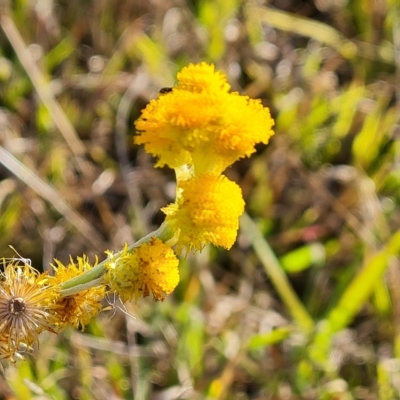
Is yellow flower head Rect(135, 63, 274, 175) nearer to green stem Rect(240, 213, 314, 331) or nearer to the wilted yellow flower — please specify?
the wilted yellow flower

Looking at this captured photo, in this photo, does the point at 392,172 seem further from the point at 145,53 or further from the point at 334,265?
the point at 145,53

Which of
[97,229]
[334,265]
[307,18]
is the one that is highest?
[307,18]

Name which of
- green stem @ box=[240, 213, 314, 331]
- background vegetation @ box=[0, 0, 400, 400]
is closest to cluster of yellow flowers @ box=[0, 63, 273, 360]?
background vegetation @ box=[0, 0, 400, 400]

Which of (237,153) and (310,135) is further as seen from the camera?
(310,135)

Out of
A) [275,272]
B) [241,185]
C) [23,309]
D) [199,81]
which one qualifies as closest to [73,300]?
[23,309]

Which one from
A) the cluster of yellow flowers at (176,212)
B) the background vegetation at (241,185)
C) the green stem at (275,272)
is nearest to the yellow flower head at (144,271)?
the cluster of yellow flowers at (176,212)

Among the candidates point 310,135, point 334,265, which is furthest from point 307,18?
point 334,265

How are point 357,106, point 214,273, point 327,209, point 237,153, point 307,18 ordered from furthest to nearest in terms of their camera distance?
point 307,18
point 357,106
point 327,209
point 214,273
point 237,153
